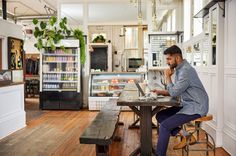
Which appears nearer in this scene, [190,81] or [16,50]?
[190,81]

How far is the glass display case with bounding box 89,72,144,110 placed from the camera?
7.71m

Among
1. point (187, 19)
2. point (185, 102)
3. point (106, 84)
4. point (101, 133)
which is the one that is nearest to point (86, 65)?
point (106, 84)

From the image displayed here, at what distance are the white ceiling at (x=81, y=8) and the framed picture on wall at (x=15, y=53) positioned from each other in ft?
6.48

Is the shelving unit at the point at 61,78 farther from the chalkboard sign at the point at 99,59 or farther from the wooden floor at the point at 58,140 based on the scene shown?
the chalkboard sign at the point at 99,59

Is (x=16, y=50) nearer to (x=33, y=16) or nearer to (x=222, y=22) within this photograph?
(x=33, y=16)

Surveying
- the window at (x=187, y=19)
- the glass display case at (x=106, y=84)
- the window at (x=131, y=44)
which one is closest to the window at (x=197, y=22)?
the window at (x=187, y=19)

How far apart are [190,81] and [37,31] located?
18.9ft

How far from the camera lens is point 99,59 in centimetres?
1013

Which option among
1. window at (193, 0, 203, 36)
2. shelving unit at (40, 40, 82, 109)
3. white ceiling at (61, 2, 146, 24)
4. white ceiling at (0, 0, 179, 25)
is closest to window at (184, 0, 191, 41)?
window at (193, 0, 203, 36)

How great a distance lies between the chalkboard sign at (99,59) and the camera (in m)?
10.1

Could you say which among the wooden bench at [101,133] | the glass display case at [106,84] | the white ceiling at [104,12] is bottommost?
the wooden bench at [101,133]

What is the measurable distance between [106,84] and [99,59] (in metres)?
→ 2.48

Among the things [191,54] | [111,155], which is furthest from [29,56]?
[111,155]

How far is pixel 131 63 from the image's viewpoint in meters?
9.81
